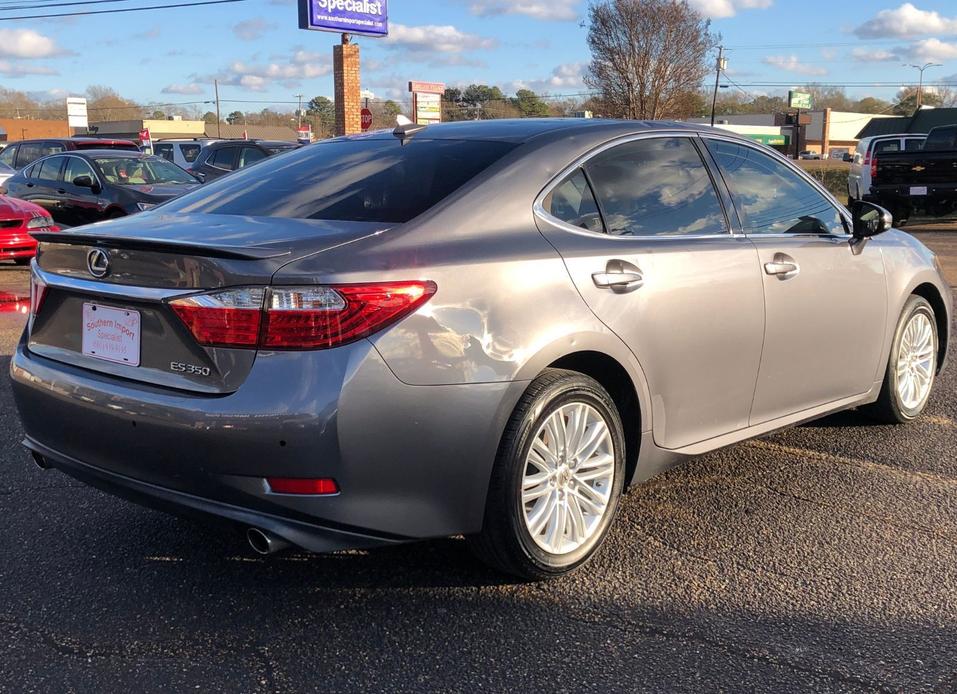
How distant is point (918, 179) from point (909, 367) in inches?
574

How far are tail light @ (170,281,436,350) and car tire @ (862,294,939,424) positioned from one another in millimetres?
3303

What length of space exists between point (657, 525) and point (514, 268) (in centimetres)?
141

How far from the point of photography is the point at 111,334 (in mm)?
3166

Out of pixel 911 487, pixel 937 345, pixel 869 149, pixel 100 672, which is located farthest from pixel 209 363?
pixel 869 149

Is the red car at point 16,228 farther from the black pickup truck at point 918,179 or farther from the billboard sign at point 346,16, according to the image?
the black pickup truck at point 918,179

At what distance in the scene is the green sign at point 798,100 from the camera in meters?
96.6

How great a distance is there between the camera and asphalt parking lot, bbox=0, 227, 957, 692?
2816 millimetres

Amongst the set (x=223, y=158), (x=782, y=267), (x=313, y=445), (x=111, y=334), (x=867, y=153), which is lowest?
(x=313, y=445)

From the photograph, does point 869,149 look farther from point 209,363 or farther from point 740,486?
point 209,363

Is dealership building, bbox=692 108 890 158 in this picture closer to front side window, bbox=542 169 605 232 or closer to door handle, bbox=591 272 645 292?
front side window, bbox=542 169 605 232

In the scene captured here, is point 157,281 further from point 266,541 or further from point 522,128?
point 522,128

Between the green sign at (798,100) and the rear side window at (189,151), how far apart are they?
82346 mm

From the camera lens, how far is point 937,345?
5652mm

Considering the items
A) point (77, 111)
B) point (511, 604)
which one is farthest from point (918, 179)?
point (77, 111)
